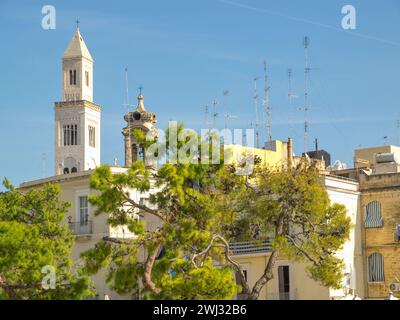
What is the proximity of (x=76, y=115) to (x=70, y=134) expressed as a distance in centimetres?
219

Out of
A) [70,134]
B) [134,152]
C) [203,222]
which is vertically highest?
[70,134]

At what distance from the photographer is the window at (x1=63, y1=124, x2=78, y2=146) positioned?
115 metres

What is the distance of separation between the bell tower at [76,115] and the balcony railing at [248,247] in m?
65.2

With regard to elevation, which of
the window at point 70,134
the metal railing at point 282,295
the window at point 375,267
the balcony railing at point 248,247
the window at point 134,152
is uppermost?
the window at point 70,134

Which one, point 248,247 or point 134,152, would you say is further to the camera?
point 134,152

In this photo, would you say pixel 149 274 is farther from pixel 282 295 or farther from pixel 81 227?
pixel 81 227

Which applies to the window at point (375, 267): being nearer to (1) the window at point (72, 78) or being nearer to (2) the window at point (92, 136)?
(2) the window at point (92, 136)

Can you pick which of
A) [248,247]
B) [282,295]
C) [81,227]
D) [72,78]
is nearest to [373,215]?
[282,295]

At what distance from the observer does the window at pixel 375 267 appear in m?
51.1

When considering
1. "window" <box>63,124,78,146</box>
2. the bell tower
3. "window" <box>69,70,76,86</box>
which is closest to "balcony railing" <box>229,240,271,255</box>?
the bell tower

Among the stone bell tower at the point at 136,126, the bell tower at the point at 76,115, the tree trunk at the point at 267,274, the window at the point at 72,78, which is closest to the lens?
the tree trunk at the point at 267,274

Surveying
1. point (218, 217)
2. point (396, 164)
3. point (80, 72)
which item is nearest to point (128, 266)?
point (218, 217)

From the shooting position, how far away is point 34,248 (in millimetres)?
40438

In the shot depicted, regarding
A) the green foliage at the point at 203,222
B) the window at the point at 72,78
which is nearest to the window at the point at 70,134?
the window at the point at 72,78
